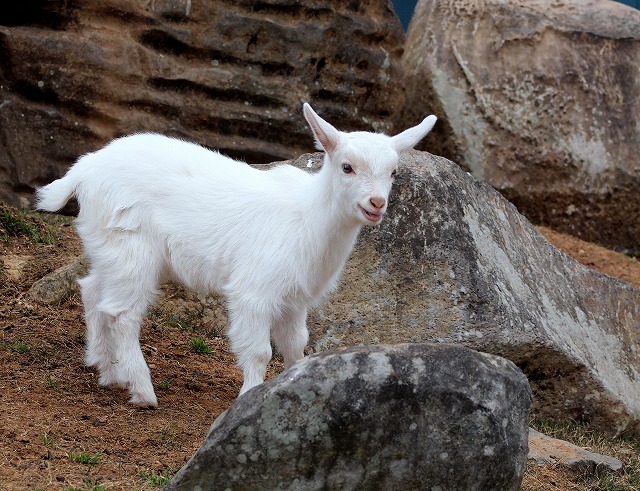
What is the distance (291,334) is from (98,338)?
1.16 metres

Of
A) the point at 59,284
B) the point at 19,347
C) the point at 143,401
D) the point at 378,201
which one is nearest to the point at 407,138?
the point at 378,201

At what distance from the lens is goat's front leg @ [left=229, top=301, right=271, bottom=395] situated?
5.41 metres

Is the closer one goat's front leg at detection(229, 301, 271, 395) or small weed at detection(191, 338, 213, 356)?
goat's front leg at detection(229, 301, 271, 395)

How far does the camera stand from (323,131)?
5.21 metres

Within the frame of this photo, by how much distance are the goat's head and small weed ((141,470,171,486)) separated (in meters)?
1.57

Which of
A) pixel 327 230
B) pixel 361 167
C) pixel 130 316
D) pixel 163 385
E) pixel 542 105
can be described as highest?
pixel 361 167

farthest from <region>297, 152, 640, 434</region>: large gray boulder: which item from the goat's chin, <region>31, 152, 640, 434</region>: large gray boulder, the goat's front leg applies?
the goat's chin

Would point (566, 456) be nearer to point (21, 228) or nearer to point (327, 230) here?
point (327, 230)

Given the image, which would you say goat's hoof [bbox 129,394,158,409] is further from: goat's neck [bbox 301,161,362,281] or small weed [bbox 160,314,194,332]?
small weed [bbox 160,314,194,332]

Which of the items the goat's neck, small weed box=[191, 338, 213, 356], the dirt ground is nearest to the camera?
the dirt ground

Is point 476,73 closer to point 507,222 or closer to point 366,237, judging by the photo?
point 507,222

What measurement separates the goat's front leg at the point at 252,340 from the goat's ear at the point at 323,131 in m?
0.91

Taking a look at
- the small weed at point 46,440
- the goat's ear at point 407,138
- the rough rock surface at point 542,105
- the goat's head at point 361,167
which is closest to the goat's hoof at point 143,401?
the small weed at point 46,440

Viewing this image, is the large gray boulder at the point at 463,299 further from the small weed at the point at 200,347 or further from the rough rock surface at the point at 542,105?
the rough rock surface at the point at 542,105
